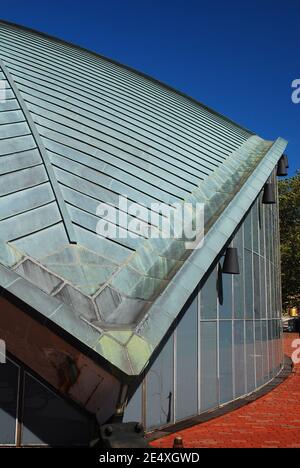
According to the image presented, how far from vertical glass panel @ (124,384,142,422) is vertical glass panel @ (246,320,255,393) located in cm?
664

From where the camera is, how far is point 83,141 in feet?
42.3

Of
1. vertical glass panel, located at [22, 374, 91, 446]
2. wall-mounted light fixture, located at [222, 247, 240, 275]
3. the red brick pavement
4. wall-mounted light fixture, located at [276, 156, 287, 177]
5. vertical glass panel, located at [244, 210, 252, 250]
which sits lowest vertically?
the red brick pavement

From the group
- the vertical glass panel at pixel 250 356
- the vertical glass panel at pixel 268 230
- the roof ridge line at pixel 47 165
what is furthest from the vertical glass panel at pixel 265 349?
the roof ridge line at pixel 47 165

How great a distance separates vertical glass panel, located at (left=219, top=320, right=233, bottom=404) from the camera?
14.4 metres

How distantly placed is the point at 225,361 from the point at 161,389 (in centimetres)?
373

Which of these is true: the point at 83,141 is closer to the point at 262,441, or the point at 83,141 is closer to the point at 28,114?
the point at 28,114

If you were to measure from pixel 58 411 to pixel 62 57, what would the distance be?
15.2m

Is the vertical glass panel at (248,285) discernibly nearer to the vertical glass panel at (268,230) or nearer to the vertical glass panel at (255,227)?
the vertical glass panel at (255,227)

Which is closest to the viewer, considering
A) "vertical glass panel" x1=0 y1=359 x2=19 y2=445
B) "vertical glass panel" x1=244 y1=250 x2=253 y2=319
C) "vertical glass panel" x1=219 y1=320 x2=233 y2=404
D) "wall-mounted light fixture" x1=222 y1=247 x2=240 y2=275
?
"vertical glass panel" x1=0 y1=359 x2=19 y2=445

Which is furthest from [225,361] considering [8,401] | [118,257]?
[8,401]

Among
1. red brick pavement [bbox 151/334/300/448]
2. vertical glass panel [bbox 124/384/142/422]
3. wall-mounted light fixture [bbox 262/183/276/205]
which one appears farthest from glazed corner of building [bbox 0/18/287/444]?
red brick pavement [bbox 151/334/300/448]

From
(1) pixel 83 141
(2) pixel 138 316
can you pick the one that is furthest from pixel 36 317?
(1) pixel 83 141

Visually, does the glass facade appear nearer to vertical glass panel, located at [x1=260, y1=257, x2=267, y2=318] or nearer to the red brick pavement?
the red brick pavement

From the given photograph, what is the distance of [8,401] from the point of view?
33.4 ft
